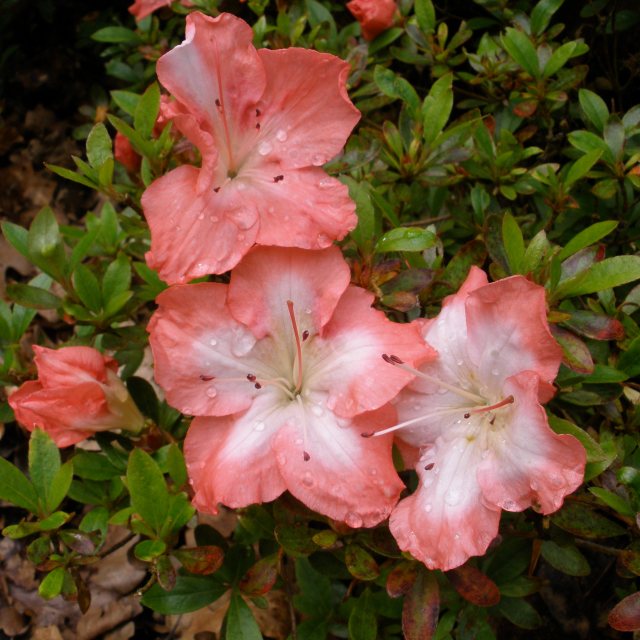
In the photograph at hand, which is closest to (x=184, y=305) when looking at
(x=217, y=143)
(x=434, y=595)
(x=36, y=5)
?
(x=217, y=143)

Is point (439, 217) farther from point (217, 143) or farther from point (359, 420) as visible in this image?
point (359, 420)

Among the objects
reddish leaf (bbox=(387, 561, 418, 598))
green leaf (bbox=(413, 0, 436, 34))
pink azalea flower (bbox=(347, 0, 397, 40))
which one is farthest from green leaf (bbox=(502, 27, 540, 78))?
reddish leaf (bbox=(387, 561, 418, 598))

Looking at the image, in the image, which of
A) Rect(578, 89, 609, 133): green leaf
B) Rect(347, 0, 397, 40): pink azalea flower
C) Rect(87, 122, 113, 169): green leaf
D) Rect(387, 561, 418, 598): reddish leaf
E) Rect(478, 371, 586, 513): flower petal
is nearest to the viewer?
Rect(478, 371, 586, 513): flower petal

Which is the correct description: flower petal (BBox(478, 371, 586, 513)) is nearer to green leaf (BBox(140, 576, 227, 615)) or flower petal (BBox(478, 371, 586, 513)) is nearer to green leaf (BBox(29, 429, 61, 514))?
green leaf (BBox(140, 576, 227, 615))

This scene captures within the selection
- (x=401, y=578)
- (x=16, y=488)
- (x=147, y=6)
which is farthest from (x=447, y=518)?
(x=147, y=6)

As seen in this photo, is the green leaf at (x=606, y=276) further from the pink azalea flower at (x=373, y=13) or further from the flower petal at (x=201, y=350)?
the pink azalea flower at (x=373, y=13)

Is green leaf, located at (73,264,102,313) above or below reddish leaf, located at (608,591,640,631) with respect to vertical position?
above

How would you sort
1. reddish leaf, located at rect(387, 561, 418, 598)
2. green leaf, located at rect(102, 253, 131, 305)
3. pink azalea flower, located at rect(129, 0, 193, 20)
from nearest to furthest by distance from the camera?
1. reddish leaf, located at rect(387, 561, 418, 598)
2. green leaf, located at rect(102, 253, 131, 305)
3. pink azalea flower, located at rect(129, 0, 193, 20)
